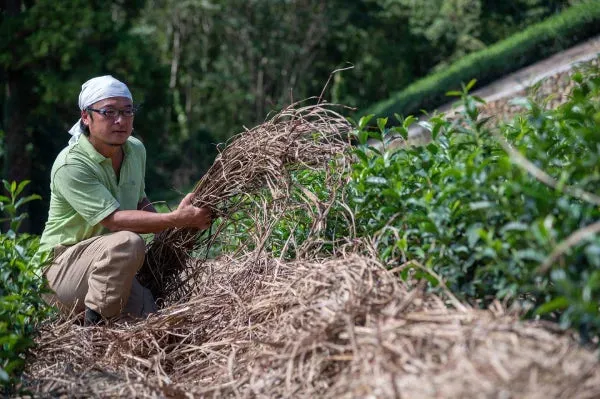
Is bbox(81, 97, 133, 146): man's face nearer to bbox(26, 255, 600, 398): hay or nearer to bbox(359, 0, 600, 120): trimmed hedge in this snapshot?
bbox(26, 255, 600, 398): hay

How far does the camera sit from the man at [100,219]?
4.09 m

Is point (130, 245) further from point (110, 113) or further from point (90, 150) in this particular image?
point (110, 113)

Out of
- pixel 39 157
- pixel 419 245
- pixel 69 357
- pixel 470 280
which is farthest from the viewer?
pixel 39 157

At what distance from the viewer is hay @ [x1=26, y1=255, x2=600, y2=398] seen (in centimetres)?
220

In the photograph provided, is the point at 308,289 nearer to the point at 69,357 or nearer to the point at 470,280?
the point at 470,280

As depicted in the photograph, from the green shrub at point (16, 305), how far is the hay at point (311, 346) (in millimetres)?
175

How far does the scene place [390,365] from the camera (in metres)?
2.39

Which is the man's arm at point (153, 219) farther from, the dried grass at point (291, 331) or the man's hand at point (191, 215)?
the dried grass at point (291, 331)

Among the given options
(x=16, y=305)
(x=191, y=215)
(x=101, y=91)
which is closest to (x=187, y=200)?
(x=191, y=215)

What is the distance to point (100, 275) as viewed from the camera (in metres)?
4.10

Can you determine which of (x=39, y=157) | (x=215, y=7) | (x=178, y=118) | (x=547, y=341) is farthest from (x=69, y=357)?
(x=178, y=118)

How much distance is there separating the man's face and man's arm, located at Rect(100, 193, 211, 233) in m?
0.38

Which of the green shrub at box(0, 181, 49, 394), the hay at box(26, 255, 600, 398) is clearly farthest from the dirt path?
the green shrub at box(0, 181, 49, 394)

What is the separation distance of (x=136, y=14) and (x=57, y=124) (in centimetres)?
216
